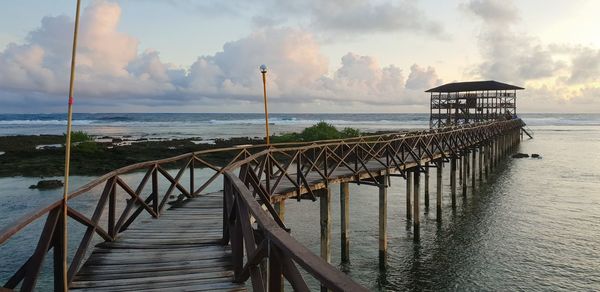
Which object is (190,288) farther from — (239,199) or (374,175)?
(374,175)

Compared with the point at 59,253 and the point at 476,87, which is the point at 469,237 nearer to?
the point at 59,253

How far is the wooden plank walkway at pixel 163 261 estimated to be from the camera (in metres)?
5.43

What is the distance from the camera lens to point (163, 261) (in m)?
6.35

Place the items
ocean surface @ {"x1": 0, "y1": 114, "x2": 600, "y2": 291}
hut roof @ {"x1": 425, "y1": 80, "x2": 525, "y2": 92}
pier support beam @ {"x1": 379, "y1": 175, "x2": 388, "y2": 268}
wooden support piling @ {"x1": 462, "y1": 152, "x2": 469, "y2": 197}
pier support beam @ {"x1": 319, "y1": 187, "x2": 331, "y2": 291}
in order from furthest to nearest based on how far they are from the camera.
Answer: hut roof @ {"x1": 425, "y1": 80, "x2": 525, "y2": 92} < wooden support piling @ {"x1": 462, "y1": 152, "x2": 469, "y2": 197} < pier support beam @ {"x1": 379, "y1": 175, "x2": 388, "y2": 268} < pier support beam @ {"x1": 319, "y1": 187, "x2": 331, "y2": 291} < ocean surface @ {"x1": 0, "y1": 114, "x2": 600, "y2": 291}

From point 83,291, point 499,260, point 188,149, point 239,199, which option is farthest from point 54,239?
point 188,149

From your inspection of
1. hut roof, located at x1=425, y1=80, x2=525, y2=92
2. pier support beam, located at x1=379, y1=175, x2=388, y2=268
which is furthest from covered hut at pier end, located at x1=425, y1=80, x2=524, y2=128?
pier support beam, located at x1=379, y1=175, x2=388, y2=268

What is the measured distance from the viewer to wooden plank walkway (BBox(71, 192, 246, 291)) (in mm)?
5426

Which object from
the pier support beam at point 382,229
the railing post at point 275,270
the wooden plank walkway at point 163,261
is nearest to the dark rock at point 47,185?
the pier support beam at point 382,229

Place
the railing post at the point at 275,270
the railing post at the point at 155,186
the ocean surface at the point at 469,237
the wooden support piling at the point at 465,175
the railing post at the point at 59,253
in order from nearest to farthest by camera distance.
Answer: the railing post at the point at 275,270
the railing post at the point at 59,253
the railing post at the point at 155,186
the ocean surface at the point at 469,237
the wooden support piling at the point at 465,175

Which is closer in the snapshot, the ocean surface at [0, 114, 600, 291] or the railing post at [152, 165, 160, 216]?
the railing post at [152, 165, 160, 216]

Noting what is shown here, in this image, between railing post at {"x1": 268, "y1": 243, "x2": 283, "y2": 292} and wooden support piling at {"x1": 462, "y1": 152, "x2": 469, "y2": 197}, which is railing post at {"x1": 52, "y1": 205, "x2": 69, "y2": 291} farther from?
wooden support piling at {"x1": 462, "y1": 152, "x2": 469, "y2": 197}

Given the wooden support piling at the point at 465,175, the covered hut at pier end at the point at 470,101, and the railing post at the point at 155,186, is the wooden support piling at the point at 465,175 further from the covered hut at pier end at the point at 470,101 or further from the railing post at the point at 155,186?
the covered hut at pier end at the point at 470,101

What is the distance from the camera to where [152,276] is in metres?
5.73

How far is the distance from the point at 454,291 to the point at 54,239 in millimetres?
10453
